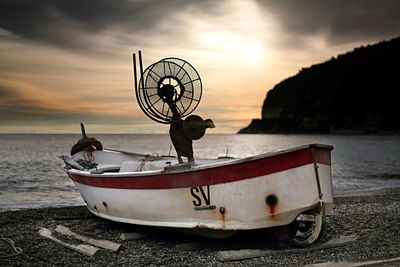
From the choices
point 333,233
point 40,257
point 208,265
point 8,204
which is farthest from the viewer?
point 8,204

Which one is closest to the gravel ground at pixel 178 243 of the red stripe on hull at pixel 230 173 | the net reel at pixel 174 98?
the red stripe on hull at pixel 230 173

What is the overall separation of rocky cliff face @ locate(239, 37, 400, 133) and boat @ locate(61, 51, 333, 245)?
5278 inches

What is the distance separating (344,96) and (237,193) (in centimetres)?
14080

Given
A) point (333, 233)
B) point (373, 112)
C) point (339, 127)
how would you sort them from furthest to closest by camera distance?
point (339, 127) < point (373, 112) < point (333, 233)

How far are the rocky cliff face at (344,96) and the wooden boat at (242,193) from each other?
5283 inches

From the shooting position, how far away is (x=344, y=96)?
14175cm

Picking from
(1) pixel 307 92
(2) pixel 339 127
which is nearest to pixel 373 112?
(2) pixel 339 127

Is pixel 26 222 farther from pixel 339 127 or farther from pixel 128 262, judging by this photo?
pixel 339 127

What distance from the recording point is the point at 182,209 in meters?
9.14

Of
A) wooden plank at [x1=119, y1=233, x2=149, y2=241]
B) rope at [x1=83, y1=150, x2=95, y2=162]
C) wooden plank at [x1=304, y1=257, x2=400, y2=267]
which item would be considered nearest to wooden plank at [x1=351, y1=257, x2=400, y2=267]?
wooden plank at [x1=304, y1=257, x2=400, y2=267]

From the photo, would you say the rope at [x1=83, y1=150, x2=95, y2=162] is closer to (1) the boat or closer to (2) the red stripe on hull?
(1) the boat

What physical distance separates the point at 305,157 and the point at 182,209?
8.67 feet

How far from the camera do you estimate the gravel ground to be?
8.27 meters

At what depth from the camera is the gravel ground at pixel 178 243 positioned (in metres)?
8.27
